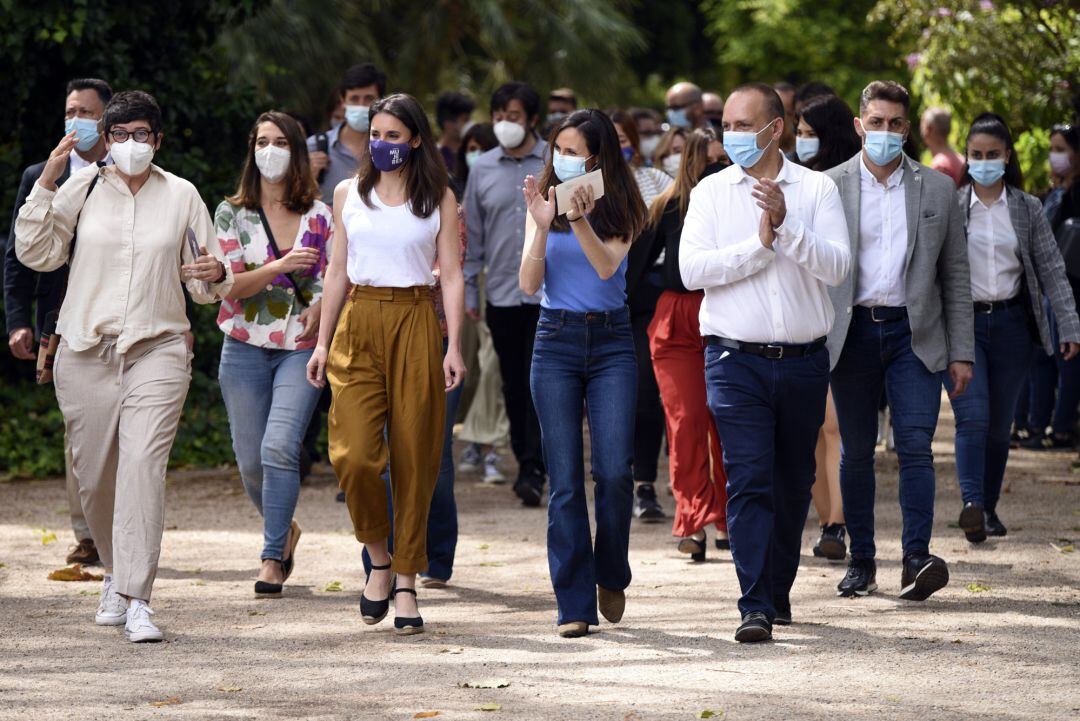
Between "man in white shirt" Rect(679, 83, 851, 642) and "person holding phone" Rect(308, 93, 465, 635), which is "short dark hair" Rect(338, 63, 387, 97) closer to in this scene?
"person holding phone" Rect(308, 93, 465, 635)

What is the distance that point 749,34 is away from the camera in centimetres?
4156

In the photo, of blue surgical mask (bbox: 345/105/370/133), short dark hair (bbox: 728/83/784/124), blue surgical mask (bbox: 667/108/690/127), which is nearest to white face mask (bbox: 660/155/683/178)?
blue surgical mask (bbox: 667/108/690/127)

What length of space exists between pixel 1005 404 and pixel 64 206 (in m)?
4.91

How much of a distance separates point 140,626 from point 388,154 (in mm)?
2146

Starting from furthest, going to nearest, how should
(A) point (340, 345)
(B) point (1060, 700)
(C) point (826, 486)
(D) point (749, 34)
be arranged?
1. (D) point (749, 34)
2. (C) point (826, 486)
3. (A) point (340, 345)
4. (B) point (1060, 700)

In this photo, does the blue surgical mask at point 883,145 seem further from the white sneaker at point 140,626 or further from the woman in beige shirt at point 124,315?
the white sneaker at point 140,626

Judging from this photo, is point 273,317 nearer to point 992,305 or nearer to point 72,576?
point 72,576

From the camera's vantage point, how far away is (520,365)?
11102 mm

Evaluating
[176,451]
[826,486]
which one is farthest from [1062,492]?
[176,451]

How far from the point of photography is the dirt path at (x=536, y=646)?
19.5ft

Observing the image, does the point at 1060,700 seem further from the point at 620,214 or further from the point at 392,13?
the point at 392,13

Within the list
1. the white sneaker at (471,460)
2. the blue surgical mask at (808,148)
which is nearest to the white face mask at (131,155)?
the blue surgical mask at (808,148)

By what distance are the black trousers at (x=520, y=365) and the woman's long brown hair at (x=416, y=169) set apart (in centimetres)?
356

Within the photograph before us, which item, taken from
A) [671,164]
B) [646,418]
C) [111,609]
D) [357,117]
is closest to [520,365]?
[646,418]
